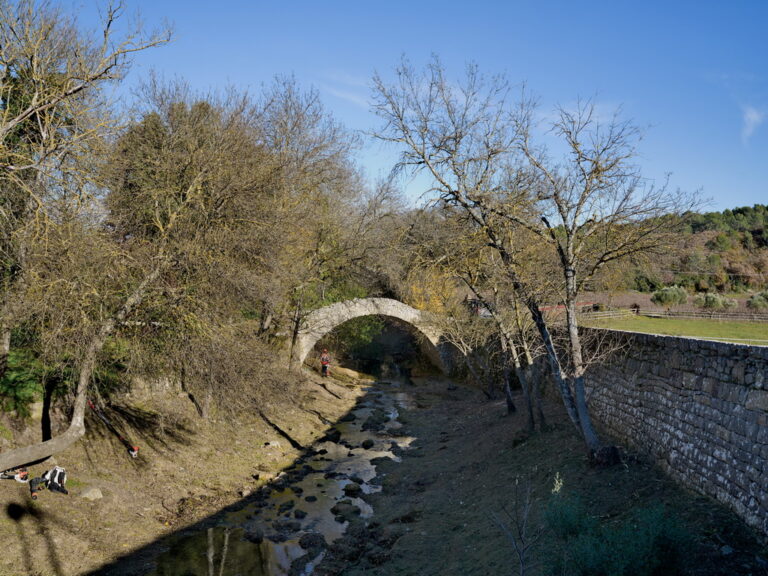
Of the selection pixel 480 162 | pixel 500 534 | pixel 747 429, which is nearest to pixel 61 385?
pixel 500 534

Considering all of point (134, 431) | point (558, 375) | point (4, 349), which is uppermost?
point (4, 349)

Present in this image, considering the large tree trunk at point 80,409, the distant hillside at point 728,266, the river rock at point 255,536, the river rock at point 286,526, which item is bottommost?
the river rock at point 286,526

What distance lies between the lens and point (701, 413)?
7.10m

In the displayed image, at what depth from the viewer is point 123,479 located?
1054 cm

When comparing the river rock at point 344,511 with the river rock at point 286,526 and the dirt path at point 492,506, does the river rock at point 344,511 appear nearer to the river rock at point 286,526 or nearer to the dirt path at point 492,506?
the dirt path at point 492,506

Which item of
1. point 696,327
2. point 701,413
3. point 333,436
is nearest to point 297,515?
point 333,436

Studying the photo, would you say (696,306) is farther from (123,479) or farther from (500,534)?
(123,479)

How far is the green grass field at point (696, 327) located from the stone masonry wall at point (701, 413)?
5067 mm

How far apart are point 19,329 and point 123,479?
3559 millimetres

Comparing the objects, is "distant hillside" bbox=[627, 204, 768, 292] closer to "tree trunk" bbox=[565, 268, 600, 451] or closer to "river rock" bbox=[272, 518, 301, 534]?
"tree trunk" bbox=[565, 268, 600, 451]

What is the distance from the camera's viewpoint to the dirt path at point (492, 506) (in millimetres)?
5957

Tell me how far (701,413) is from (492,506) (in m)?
3.89

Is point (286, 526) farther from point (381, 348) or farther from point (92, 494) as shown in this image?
point (381, 348)

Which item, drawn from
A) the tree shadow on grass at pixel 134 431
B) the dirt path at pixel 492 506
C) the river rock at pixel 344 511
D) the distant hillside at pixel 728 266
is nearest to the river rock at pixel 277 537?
the dirt path at pixel 492 506
